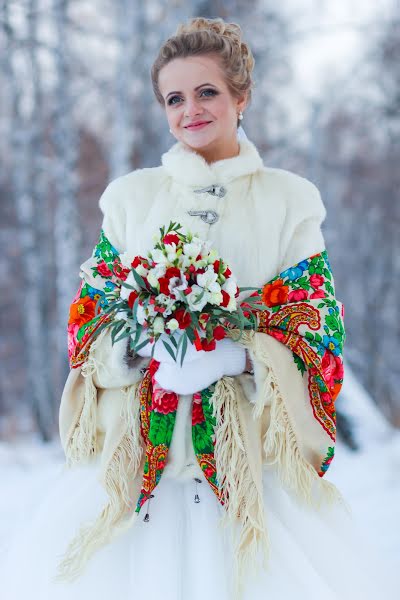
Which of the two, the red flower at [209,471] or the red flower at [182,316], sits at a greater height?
the red flower at [182,316]

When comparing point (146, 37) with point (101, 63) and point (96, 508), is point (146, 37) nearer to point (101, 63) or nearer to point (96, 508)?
point (101, 63)

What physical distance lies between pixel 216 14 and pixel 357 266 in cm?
1019

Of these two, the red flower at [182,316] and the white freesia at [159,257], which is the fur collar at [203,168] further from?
the red flower at [182,316]

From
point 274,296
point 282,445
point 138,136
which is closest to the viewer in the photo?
point 282,445

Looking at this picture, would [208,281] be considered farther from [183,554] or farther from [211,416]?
[183,554]

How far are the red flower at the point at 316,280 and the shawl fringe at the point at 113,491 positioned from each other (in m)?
0.69

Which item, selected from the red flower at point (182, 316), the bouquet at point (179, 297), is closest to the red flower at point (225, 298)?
the bouquet at point (179, 297)

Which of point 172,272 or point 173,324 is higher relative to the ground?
point 172,272

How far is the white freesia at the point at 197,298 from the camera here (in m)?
1.72

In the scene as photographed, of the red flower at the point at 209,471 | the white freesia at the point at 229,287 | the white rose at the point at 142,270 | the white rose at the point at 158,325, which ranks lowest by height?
the red flower at the point at 209,471

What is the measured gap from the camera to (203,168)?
7.13 ft

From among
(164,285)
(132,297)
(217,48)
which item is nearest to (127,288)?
(132,297)

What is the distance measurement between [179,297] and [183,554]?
0.78 metres

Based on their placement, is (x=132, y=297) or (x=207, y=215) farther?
(x=207, y=215)
